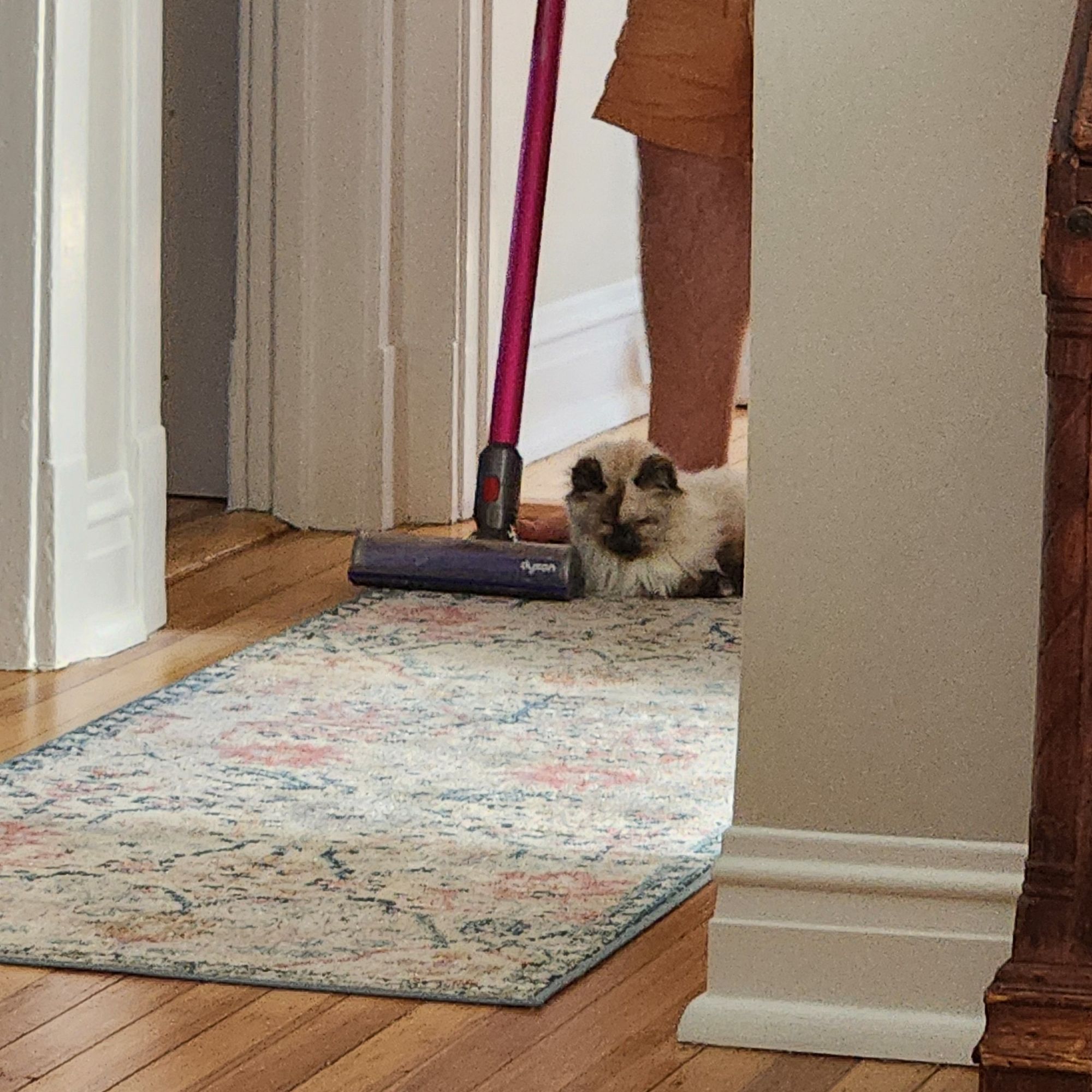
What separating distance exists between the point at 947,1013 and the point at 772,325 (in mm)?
493

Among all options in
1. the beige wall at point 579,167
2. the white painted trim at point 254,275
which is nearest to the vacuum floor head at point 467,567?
the white painted trim at point 254,275

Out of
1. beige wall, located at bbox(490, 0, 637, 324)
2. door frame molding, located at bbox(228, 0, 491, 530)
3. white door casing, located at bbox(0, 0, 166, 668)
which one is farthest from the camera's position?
beige wall, located at bbox(490, 0, 637, 324)

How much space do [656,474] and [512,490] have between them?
23cm

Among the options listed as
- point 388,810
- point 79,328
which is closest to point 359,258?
point 79,328

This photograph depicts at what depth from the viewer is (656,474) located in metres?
3.18

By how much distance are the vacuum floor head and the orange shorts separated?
58 centimetres

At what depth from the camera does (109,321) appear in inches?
113

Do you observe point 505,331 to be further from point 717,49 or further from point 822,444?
point 822,444

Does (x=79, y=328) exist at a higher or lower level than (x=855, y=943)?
higher

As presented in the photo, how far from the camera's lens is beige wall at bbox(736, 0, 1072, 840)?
1.61 m

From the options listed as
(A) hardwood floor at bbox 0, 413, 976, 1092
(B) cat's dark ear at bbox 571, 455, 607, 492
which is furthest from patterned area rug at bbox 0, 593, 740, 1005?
(B) cat's dark ear at bbox 571, 455, 607, 492

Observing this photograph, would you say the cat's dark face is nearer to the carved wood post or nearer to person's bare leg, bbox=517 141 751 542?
person's bare leg, bbox=517 141 751 542

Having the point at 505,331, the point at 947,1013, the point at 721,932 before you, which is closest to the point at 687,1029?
the point at 721,932

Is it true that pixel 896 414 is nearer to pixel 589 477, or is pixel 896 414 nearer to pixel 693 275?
pixel 589 477
